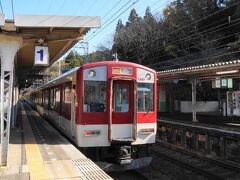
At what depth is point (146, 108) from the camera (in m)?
9.28

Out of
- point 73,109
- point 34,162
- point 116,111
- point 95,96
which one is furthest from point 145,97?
point 34,162

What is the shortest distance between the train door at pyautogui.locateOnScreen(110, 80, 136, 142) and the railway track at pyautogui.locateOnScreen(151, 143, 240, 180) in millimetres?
2500

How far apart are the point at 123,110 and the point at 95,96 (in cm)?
81

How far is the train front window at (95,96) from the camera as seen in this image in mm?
8750

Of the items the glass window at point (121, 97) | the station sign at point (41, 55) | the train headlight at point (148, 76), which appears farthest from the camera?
the train headlight at point (148, 76)

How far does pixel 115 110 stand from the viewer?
894 cm

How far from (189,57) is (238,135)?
23.0 meters

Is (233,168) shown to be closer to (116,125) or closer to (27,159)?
(116,125)

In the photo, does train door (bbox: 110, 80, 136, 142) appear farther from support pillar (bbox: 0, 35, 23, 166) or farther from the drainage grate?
support pillar (bbox: 0, 35, 23, 166)

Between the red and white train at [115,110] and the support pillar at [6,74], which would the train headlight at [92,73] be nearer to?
the red and white train at [115,110]

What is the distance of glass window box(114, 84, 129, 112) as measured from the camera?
8.97 metres

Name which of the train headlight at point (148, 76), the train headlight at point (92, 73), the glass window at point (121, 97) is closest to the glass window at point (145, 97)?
the train headlight at point (148, 76)

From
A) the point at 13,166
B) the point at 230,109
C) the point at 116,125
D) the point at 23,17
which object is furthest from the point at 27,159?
the point at 230,109

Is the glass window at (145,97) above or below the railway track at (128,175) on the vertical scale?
above
